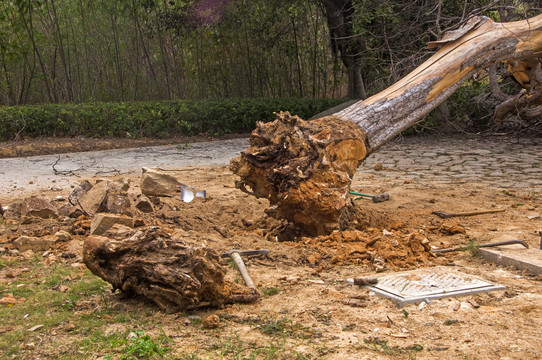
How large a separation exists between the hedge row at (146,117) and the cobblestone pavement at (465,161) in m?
3.66

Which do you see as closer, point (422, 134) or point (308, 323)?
point (308, 323)

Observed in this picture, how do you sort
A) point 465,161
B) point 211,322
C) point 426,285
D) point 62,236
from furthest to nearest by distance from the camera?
point 465,161 < point 62,236 < point 426,285 < point 211,322

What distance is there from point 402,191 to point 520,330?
3761 mm

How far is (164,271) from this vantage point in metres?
2.75

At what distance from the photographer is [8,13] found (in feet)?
43.5

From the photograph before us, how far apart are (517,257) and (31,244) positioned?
138 inches

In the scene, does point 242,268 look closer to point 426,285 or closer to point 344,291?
point 344,291

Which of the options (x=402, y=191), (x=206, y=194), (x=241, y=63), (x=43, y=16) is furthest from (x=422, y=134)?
(x=43, y=16)

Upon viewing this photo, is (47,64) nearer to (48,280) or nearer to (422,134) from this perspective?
(422,134)

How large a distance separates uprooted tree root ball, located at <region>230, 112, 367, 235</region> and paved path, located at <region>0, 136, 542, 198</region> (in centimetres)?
271

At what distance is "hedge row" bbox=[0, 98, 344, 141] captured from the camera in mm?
11438

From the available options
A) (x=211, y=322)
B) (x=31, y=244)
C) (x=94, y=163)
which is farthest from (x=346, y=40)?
(x=211, y=322)

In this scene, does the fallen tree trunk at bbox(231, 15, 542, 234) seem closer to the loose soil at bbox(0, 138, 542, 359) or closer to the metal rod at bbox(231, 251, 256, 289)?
the loose soil at bbox(0, 138, 542, 359)

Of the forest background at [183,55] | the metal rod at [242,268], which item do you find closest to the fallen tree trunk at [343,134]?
the metal rod at [242,268]
